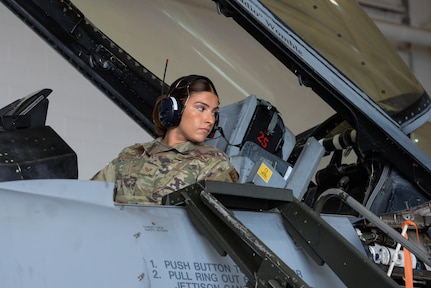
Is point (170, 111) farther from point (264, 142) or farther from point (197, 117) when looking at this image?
point (264, 142)

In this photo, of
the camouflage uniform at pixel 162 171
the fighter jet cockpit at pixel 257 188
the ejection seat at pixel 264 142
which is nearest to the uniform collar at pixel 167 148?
the camouflage uniform at pixel 162 171

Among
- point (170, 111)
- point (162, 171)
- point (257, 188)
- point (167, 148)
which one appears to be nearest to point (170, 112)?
point (170, 111)

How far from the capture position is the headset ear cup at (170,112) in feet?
9.02

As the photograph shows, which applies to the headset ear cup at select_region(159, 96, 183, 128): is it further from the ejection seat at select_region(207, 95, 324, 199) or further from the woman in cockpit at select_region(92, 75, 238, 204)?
the ejection seat at select_region(207, 95, 324, 199)

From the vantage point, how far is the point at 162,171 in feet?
8.67

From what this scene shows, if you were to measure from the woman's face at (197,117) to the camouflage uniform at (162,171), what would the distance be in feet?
0.14

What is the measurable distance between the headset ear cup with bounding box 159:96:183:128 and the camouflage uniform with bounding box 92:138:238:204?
3.6 inches

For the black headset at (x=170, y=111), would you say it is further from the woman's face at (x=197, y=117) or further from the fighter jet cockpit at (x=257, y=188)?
the fighter jet cockpit at (x=257, y=188)

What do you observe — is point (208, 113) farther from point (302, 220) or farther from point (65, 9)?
point (65, 9)

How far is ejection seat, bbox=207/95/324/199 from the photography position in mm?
3184

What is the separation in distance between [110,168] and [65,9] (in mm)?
1516

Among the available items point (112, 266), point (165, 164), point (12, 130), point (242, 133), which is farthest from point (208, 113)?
point (112, 266)

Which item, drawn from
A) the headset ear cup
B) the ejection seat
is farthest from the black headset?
the ejection seat

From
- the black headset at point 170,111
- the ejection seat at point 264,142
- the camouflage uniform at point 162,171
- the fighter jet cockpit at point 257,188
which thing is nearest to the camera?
the fighter jet cockpit at point 257,188
